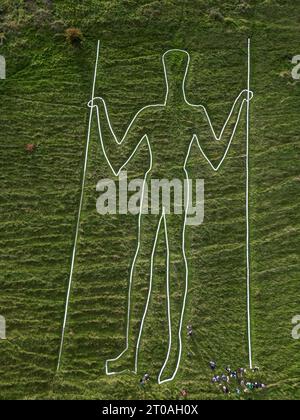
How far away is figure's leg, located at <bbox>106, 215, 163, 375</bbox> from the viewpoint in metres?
25.0

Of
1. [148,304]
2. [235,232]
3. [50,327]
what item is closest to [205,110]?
[235,232]

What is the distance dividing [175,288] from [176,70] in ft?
40.2

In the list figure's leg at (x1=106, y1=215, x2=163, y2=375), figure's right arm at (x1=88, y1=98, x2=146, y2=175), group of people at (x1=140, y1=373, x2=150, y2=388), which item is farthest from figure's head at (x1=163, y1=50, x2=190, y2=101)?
group of people at (x1=140, y1=373, x2=150, y2=388)

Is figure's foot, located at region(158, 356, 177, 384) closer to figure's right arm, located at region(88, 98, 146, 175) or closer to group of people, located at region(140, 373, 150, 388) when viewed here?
group of people, located at region(140, 373, 150, 388)

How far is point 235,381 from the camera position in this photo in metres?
24.9

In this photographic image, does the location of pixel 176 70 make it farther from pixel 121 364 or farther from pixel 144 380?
pixel 144 380

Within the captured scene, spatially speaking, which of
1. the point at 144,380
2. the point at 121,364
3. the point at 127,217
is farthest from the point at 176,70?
the point at 144,380

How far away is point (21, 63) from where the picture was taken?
94.9 ft

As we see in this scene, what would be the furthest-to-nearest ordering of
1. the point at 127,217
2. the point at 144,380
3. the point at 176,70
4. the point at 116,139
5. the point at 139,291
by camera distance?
1. the point at 176,70
2. the point at 116,139
3. the point at 127,217
4. the point at 139,291
5. the point at 144,380

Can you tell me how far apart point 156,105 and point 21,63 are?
7.93 meters

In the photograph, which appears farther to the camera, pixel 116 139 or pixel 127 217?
pixel 116 139

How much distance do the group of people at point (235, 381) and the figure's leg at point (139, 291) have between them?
3.90m

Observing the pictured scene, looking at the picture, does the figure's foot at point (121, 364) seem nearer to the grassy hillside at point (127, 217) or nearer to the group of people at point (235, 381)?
the grassy hillside at point (127, 217)

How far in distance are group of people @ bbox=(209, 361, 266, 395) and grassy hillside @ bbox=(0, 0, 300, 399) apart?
34 centimetres
